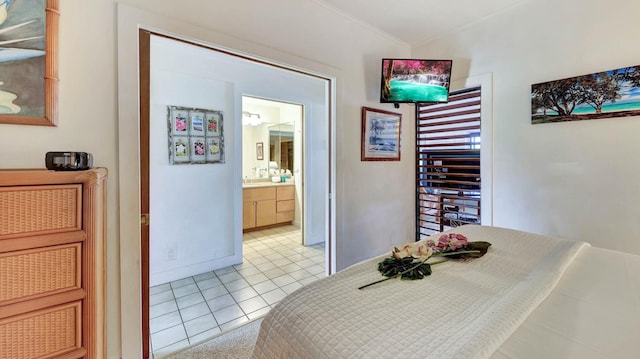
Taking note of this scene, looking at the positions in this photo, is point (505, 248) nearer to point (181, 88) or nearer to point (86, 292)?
point (86, 292)

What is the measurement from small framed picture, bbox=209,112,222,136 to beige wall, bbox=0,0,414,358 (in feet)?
5.14

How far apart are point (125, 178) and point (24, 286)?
0.68m

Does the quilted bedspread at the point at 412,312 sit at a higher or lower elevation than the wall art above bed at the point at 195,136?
lower

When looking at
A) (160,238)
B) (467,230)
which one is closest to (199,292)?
(160,238)

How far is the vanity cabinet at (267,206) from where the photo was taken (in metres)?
4.80

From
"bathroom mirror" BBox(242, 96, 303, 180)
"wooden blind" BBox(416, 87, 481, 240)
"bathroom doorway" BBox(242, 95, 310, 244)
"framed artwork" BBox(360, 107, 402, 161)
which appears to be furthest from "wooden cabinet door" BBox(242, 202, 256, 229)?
"wooden blind" BBox(416, 87, 481, 240)

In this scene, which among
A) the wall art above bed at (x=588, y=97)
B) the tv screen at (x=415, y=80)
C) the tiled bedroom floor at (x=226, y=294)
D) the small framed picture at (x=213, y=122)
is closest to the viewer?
the wall art above bed at (x=588, y=97)

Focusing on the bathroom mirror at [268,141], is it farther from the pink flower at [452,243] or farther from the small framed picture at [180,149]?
the pink flower at [452,243]

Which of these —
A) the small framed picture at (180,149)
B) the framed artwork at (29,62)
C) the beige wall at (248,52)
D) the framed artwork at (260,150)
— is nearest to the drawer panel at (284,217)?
the framed artwork at (260,150)

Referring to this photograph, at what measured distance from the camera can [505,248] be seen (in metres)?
1.45

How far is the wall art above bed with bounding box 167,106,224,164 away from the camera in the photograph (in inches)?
118

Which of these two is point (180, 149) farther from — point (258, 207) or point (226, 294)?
point (258, 207)

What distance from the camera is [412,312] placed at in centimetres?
84

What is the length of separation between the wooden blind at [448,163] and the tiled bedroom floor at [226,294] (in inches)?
59.2
